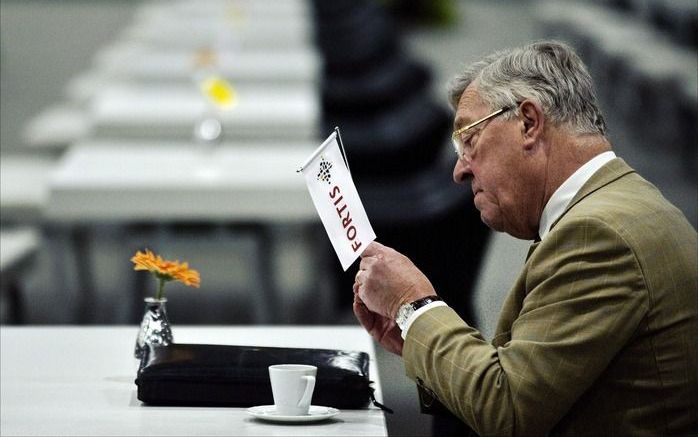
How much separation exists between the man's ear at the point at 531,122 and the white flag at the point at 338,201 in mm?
253

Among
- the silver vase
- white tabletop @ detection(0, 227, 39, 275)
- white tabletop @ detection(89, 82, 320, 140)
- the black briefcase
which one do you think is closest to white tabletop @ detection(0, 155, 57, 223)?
white tabletop @ detection(0, 227, 39, 275)

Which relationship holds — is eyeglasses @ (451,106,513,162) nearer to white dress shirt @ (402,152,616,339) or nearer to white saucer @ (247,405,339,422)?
white dress shirt @ (402,152,616,339)

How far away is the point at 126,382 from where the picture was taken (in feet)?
7.34

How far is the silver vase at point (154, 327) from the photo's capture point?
2293mm

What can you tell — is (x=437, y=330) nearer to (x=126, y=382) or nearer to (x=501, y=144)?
(x=501, y=144)

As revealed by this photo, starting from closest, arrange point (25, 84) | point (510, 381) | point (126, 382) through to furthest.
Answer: point (510, 381), point (126, 382), point (25, 84)

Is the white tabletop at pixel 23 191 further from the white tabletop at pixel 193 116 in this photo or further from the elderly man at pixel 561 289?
the elderly man at pixel 561 289

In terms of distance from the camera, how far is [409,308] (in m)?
1.85

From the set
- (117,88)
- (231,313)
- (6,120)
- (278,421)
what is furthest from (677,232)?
(6,120)

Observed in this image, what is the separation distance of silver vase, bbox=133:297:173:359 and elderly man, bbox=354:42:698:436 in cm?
51

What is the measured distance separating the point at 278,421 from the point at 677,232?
611mm

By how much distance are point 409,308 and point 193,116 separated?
13.9 feet

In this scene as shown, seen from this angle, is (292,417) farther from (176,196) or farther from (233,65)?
(233,65)

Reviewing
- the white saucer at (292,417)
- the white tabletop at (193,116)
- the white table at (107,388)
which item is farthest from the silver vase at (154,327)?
the white tabletop at (193,116)
